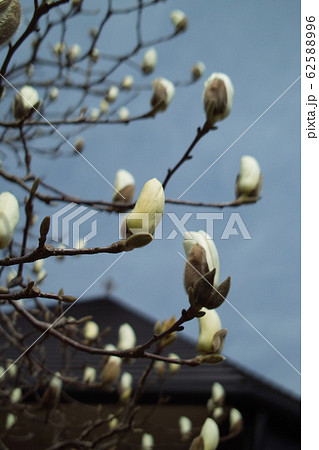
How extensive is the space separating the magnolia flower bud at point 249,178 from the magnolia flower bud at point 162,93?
257mm

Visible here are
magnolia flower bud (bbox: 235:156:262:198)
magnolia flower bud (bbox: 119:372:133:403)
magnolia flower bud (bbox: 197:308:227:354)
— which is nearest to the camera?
magnolia flower bud (bbox: 197:308:227:354)

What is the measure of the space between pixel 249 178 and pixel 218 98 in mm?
183

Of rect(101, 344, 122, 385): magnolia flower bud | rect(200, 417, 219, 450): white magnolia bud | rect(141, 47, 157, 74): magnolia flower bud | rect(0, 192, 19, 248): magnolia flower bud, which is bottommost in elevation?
rect(101, 344, 122, 385): magnolia flower bud

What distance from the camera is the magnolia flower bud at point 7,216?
49cm

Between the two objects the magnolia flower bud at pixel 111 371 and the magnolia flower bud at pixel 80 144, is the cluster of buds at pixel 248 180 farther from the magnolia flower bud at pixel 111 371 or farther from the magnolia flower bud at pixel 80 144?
the magnolia flower bud at pixel 80 144

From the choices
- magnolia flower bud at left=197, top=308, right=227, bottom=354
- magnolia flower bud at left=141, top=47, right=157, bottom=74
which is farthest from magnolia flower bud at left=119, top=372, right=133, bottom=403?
magnolia flower bud at left=141, top=47, right=157, bottom=74

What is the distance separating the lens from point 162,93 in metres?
1.04

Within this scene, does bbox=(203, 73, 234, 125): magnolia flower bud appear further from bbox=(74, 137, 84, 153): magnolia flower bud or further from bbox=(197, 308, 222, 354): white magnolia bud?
bbox=(74, 137, 84, 153): magnolia flower bud

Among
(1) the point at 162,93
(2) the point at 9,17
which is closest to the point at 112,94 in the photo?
(1) the point at 162,93

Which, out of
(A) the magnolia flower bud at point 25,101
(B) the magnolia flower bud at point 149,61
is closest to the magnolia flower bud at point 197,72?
(B) the magnolia flower bud at point 149,61

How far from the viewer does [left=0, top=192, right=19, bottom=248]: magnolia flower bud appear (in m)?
0.49

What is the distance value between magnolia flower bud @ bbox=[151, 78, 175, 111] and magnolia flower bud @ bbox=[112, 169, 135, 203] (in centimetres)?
23

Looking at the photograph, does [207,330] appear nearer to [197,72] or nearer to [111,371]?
[111,371]
